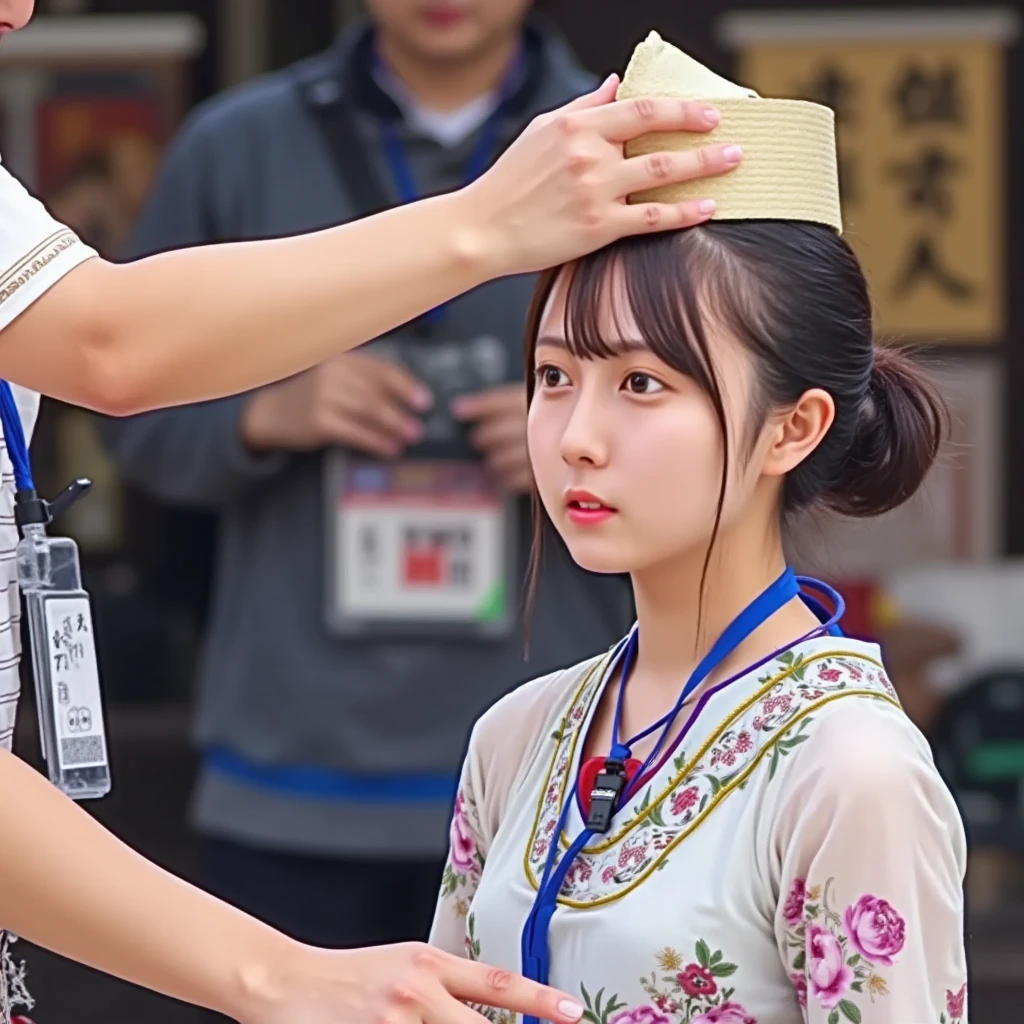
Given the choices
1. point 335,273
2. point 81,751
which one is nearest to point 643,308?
point 335,273

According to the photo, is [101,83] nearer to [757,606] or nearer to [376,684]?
[376,684]

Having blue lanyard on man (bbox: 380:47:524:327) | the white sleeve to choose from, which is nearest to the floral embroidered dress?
the white sleeve

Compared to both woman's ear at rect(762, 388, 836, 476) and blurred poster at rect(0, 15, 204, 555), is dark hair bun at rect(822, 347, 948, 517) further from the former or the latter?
blurred poster at rect(0, 15, 204, 555)

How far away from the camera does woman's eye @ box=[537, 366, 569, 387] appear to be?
192 cm

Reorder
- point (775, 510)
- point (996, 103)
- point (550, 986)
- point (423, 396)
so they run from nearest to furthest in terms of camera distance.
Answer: point (550, 986) < point (775, 510) < point (423, 396) < point (996, 103)

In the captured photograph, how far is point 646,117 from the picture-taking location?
1786 millimetres

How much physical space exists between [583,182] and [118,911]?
730mm

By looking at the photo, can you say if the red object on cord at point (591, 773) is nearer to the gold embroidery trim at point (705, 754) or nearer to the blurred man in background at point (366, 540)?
the gold embroidery trim at point (705, 754)

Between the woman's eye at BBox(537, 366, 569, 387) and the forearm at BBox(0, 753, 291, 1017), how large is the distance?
1.81 ft

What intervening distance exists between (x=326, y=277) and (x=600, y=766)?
51cm

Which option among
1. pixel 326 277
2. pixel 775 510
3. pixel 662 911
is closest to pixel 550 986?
pixel 662 911

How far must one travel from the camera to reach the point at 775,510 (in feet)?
6.56

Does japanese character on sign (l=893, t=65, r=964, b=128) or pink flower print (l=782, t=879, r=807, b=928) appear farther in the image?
japanese character on sign (l=893, t=65, r=964, b=128)

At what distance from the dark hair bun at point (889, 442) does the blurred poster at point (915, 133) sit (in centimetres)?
340
